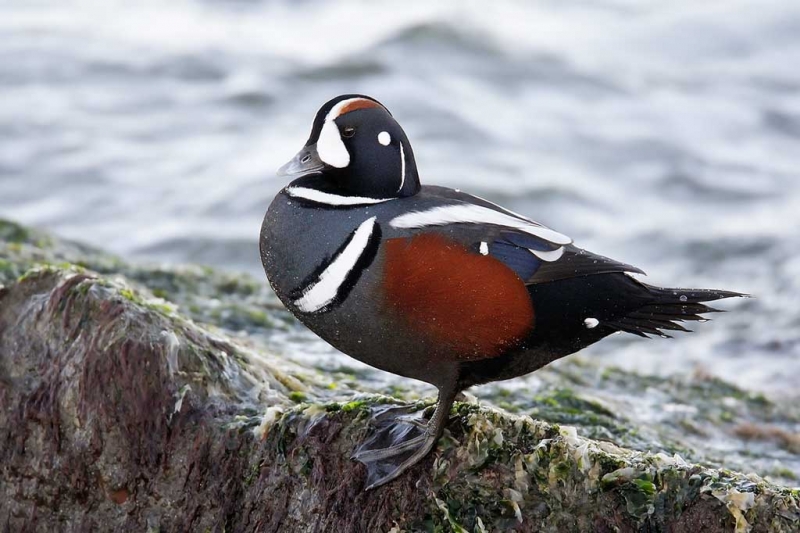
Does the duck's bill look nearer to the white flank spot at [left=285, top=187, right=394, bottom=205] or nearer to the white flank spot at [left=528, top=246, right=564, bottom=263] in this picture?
the white flank spot at [left=285, top=187, right=394, bottom=205]

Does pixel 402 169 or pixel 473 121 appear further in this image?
pixel 473 121

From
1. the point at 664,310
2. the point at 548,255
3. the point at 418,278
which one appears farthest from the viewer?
the point at 664,310

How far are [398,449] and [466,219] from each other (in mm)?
824

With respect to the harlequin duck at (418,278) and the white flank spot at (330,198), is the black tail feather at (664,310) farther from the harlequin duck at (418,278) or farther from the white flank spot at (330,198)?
the white flank spot at (330,198)

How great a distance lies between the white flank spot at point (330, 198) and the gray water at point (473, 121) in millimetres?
5384

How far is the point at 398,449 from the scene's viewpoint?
3689 mm

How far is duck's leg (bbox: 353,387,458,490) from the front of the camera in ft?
11.9

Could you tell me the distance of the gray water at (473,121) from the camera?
1112 centimetres

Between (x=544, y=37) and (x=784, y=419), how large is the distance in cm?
1094

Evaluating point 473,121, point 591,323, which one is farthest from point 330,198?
point 473,121

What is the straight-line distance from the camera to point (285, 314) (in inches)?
252

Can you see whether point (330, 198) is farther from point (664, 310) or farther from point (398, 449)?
point (664, 310)

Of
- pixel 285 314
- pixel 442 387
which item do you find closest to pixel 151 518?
pixel 442 387

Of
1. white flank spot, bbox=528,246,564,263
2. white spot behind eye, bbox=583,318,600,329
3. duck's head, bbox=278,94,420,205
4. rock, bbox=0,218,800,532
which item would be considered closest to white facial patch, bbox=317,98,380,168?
duck's head, bbox=278,94,420,205
